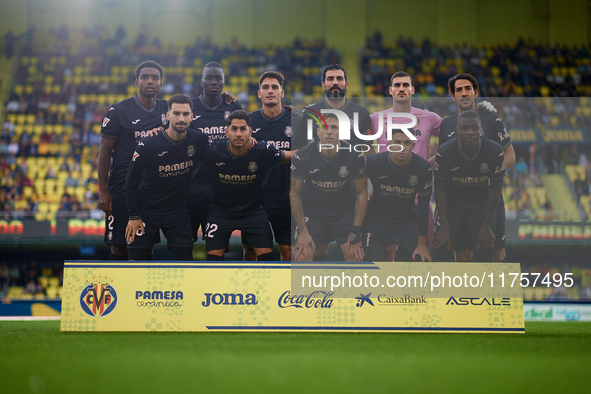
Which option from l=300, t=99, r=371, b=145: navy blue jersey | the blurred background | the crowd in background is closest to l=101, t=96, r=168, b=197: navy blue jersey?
l=300, t=99, r=371, b=145: navy blue jersey

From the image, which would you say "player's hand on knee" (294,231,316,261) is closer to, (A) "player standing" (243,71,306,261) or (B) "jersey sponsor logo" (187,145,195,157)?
(A) "player standing" (243,71,306,261)

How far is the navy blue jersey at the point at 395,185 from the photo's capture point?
587cm

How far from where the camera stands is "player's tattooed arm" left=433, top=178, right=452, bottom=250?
19.4 feet

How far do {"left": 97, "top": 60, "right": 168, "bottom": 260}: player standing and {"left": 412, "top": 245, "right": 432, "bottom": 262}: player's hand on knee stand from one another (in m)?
3.05

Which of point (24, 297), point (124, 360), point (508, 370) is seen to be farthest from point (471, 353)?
point (24, 297)

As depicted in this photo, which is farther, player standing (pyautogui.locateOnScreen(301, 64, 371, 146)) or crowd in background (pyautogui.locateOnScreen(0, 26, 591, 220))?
crowd in background (pyautogui.locateOnScreen(0, 26, 591, 220))

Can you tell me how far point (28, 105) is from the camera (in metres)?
18.3

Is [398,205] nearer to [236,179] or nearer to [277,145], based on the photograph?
[277,145]

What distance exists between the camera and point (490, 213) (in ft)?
19.4

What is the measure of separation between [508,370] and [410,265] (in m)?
2.03

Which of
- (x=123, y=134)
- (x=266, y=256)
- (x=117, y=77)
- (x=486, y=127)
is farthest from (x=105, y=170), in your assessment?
(x=117, y=77)

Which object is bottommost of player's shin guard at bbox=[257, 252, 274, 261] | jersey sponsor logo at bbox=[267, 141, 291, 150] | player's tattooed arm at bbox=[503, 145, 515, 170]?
player's shin guard at bbox=[257, 252, 274, 261]

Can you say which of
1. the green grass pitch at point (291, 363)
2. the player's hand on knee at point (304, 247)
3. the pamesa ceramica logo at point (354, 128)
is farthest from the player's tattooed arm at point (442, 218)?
the player's hand on knee at point (304, 247)

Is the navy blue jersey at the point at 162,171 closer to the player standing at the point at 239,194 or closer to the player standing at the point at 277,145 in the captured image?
the player standing at the point at 239,194
